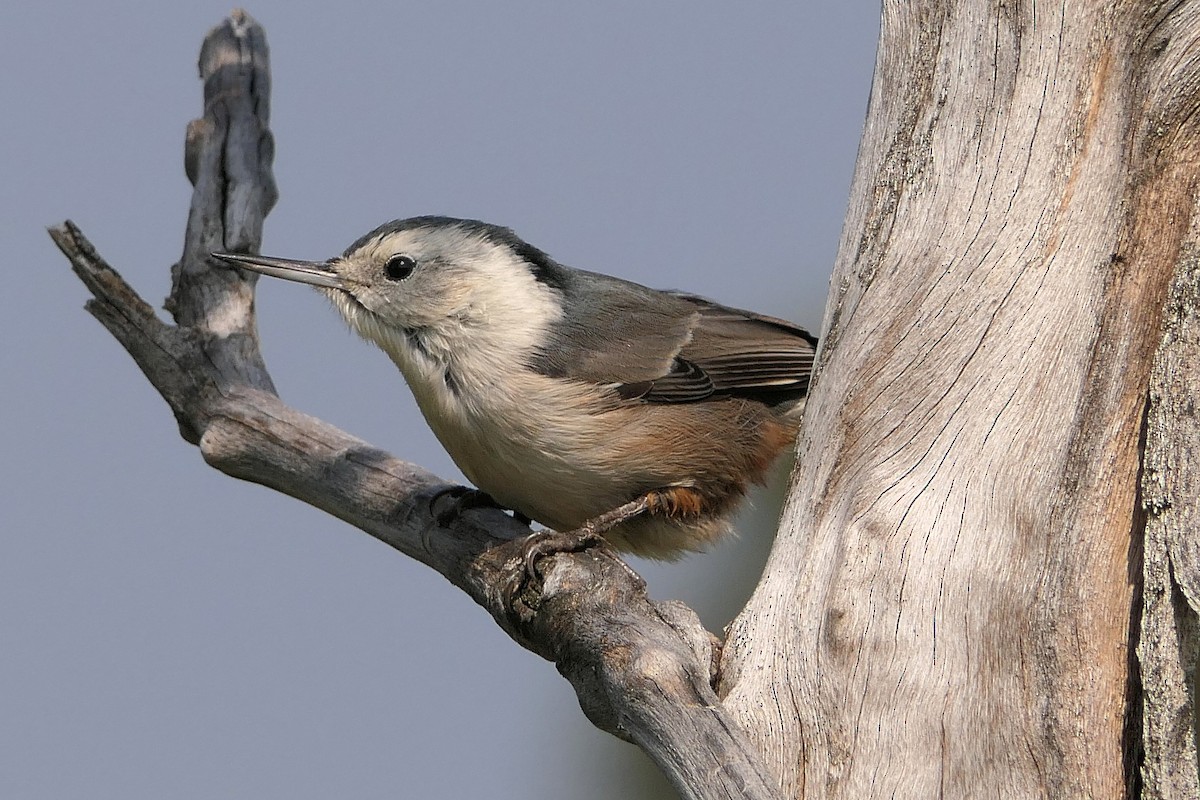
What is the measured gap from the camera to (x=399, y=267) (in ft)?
12.7

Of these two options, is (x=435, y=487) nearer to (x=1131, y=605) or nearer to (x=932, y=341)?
(x=932, y=341)

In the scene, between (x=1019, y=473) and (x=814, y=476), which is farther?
(x=814, y=476)

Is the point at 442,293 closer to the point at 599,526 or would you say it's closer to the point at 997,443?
the point at 599,526

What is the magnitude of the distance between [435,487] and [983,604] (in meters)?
1.92

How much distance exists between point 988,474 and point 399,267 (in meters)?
2.05

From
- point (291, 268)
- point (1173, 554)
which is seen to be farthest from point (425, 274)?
point (1173, 554)

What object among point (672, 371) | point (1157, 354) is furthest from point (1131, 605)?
point (672, 371)

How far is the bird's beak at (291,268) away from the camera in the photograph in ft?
12.7

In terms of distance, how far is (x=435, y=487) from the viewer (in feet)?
12.7

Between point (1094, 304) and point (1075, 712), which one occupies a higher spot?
point (1094, 304)

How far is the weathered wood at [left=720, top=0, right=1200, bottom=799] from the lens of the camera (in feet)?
8.08

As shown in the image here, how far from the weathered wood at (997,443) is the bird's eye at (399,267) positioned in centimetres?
168

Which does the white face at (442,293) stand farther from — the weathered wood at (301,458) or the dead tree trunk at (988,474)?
the dead tree trunk at (988,474)

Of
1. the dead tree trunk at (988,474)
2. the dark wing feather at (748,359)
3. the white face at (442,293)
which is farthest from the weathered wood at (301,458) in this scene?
the dark wing feather at (748,359)
